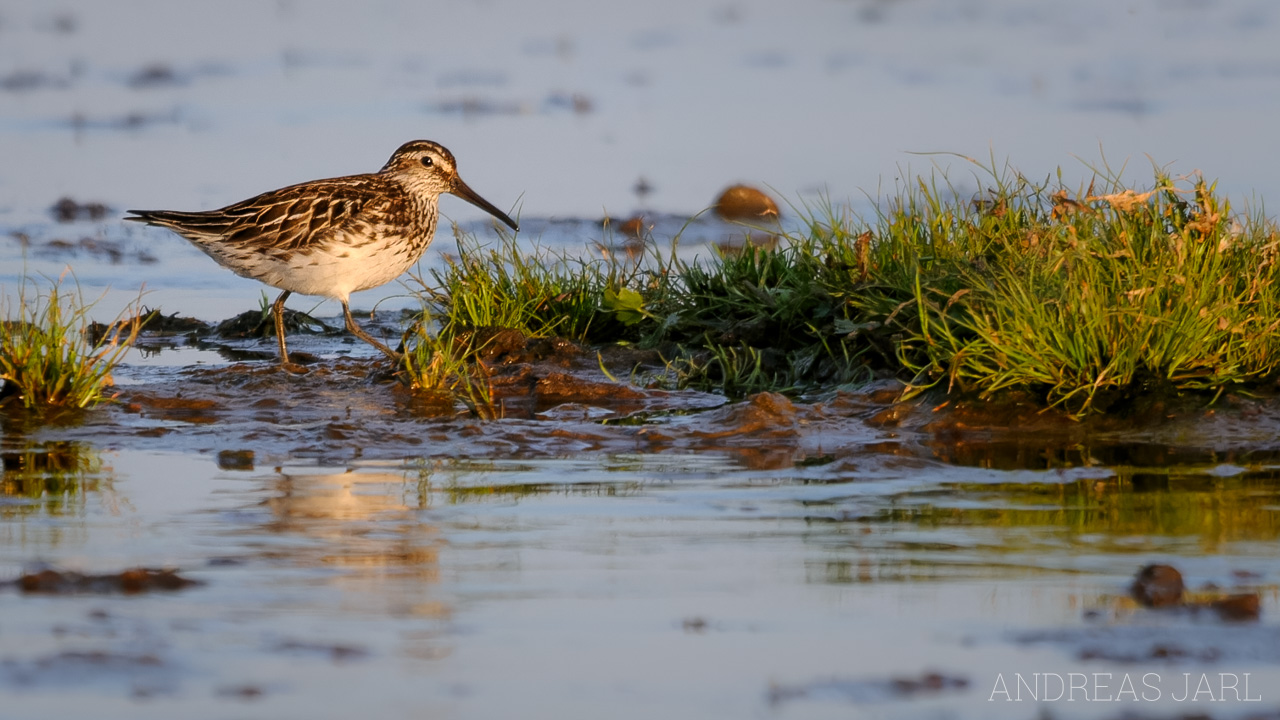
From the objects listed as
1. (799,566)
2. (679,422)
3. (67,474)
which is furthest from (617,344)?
(799,566)

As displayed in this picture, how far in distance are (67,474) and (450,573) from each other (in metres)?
2.50

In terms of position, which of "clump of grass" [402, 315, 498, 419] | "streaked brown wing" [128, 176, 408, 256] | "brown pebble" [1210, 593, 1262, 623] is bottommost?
"brown pebble" [1210, 593, 1262, 623]

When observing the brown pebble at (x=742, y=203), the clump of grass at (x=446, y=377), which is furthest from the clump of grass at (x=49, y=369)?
the brown pebble at (x=742, y=203)

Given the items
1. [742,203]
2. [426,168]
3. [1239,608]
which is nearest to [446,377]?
[426,168]

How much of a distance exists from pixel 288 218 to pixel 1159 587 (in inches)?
275

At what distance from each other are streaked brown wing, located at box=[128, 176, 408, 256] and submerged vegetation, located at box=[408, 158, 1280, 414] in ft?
2.23

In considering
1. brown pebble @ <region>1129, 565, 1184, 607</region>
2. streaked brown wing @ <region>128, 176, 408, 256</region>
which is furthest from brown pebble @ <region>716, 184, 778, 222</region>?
brown pebble @ <region>1129, 565, 1184, 607</region>

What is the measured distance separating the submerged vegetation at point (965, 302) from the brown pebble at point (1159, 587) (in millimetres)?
2756

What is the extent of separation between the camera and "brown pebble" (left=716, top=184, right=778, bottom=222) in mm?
15562

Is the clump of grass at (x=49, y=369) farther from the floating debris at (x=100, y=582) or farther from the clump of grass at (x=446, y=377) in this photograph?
the floating debris at (x=100, y=582)

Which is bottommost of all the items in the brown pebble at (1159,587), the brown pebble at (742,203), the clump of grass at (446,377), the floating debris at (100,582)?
the brown pebble at (1159,587)

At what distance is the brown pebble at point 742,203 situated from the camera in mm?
15562

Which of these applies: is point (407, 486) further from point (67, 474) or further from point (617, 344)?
point (617, 344)

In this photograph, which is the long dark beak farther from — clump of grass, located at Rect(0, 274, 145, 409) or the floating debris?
the floating debris
